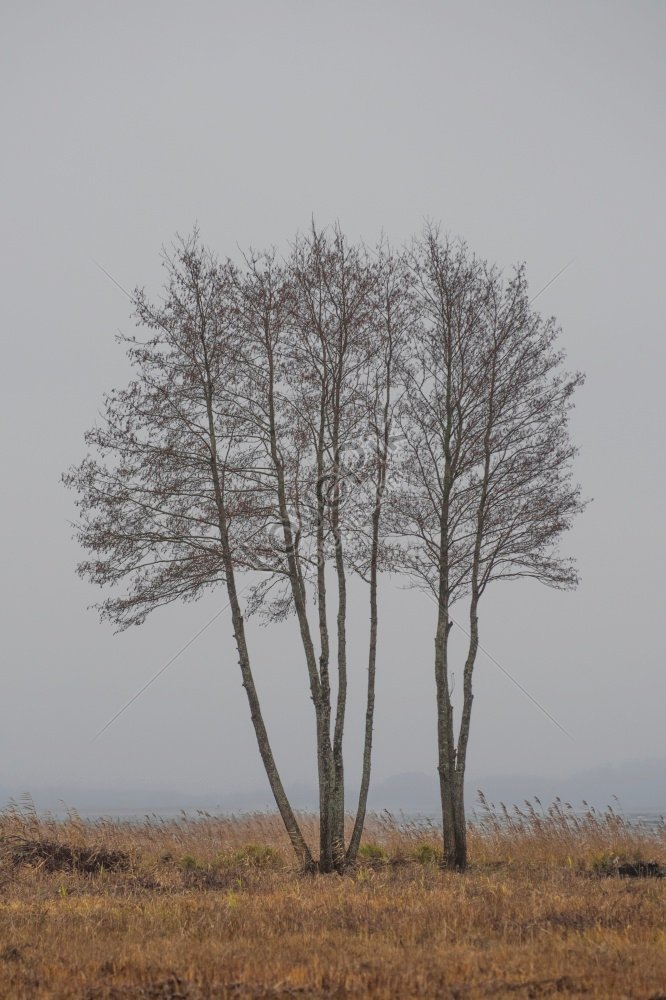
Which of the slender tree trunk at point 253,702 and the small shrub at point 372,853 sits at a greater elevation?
the slender tree trunk at point 253,702

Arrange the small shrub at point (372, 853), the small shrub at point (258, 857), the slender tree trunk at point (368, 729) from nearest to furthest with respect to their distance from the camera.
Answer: the slender tree trunk at point (368, 729)
the small shrub at point (258, 857)
the small shrub at point (372, 853)

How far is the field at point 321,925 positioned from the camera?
601cm

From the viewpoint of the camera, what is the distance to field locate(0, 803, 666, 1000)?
6008mm

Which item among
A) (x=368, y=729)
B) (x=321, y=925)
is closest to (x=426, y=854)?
(x=368, y=729)

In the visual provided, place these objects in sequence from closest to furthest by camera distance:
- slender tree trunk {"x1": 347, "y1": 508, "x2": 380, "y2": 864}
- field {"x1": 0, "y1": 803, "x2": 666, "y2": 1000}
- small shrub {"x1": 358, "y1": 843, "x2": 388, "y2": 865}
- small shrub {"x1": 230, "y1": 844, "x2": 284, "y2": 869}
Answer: field {"x1": 0, "y1": 803, "x2": 666, "y2": 1000}
slender tree trunk {"x1": 347, "y1": 508, "x2": 380, "y2": 864}
small shrub {"x1": 230, "y1": 844, "x2": 284, "y2": 869}
small shrub {"x1": 358, "y1": 843, "x2": 388, "y2": 865}

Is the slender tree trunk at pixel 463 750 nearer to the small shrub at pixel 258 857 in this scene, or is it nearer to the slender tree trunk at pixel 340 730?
the slender tree trunk at pixel 340 730

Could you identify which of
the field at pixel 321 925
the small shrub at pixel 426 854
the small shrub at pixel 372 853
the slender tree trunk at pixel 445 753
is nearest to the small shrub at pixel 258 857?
the field at pixel 321 925

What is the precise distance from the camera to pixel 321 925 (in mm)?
8125

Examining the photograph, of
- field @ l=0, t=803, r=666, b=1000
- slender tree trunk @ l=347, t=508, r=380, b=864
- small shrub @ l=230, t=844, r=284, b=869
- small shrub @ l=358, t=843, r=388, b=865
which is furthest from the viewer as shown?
small shrub @ l=358, t=843, r=388, b=865

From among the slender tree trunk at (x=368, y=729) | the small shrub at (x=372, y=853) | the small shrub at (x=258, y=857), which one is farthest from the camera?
the small shrub at (x=372, y=853)

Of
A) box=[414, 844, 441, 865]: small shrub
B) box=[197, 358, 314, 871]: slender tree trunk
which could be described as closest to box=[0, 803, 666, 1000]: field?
box=[414, 844, 441, 865]: small shrub

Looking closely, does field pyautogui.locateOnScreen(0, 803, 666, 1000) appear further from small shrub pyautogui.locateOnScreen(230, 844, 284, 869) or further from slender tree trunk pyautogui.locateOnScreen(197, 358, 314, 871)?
slender tree trunk pyautogui.locateOnScreen(197, 358, 314, 871)

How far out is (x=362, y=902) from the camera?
9336 millimetres

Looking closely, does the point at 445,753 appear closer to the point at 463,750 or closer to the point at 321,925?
the point at 463,750
